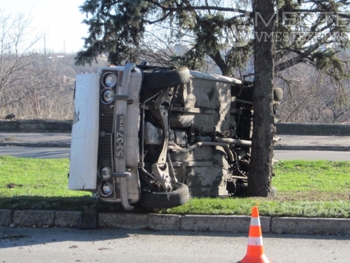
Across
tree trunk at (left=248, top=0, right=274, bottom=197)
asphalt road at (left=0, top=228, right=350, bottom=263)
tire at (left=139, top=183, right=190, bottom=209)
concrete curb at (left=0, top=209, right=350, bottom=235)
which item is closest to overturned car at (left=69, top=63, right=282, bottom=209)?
tire at (left=139, top=183, right=190, bottom=209)

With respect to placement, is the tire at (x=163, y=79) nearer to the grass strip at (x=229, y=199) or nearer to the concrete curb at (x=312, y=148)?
the grass strip at (x=229, y=199)

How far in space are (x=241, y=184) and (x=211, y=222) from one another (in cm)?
259

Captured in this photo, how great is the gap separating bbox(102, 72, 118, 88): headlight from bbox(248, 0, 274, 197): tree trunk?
2.93 metres

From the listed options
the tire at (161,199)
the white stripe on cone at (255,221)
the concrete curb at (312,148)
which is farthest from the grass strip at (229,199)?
the concrete curb at (312,148)

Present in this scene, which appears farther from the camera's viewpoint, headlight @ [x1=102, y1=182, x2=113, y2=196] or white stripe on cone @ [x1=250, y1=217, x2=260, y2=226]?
headlight @ [x1=102, y1=182, x2=113, y2=196]

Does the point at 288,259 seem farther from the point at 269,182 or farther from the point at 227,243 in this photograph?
the point at 269,182

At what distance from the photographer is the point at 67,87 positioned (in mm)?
34469

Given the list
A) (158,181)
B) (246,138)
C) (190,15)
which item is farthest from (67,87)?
(158,181)

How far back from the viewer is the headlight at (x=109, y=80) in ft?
21.6

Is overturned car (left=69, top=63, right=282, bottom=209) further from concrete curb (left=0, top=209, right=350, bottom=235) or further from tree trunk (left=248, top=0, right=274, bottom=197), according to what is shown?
tree trunk (left=248, top=0, right=274, bottom=197)

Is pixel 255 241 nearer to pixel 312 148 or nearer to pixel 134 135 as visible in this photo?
pixel 134 135

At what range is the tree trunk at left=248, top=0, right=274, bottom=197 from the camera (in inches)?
341

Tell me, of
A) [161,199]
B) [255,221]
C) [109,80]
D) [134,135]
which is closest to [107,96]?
[109,80]

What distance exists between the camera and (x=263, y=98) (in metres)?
8.68
